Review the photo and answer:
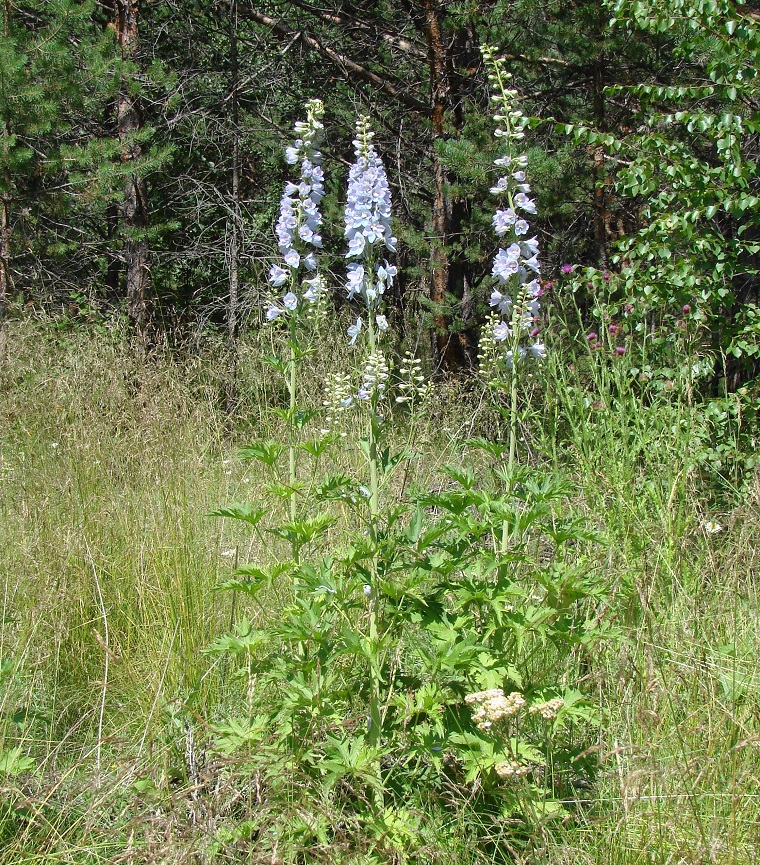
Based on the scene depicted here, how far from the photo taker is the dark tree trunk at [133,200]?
7723 mm

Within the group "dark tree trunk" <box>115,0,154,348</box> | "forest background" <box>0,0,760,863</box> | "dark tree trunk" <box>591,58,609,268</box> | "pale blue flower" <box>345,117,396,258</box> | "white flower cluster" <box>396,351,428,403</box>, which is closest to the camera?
"forest background" <box>0,0,760,863</box>

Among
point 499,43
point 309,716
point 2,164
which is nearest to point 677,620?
point 309,716

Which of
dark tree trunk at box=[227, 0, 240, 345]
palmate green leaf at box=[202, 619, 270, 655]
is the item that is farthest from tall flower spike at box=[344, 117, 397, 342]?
dark tree trunk at box=[227, 0, 240, 345]

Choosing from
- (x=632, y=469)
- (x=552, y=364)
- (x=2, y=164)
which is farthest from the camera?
(x=2, y=164)

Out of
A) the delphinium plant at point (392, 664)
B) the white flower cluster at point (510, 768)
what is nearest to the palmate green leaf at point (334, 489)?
the delphinium plant at point (392, 664)

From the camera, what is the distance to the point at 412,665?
2771 mm

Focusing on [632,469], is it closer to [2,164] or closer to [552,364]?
[552,364]

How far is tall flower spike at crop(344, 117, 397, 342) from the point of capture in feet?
7.45

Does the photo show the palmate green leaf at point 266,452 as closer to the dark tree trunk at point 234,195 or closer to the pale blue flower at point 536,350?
the pale blue flower at point 536,350

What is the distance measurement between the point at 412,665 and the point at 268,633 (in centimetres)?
76

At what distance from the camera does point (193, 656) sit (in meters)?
2.93

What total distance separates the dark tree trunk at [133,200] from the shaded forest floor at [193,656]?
2.95 meters

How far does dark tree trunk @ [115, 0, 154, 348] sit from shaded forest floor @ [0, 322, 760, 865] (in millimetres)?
2955

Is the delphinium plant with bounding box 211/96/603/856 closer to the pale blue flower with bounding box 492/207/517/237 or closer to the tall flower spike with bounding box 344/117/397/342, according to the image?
the tall flower spike with bounding box 344/117/397/342
